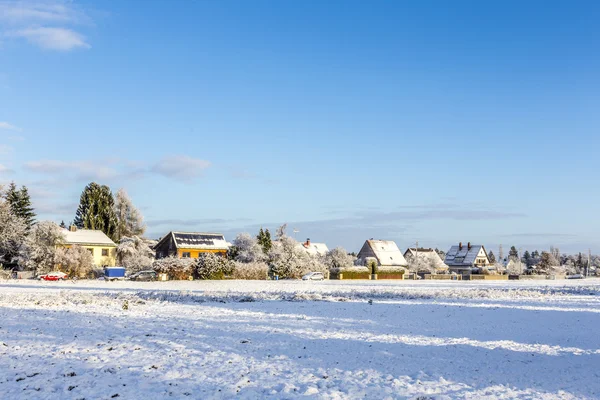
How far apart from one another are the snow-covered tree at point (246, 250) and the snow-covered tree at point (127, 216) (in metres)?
21.8

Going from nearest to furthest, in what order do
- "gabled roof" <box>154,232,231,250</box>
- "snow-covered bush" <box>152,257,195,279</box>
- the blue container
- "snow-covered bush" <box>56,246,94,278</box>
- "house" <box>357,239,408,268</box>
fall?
"snow-covered bush" <box>152,257,195,279</box> → the blue container → "snow-covered bush" <box>56,246,94,278</box> → "gabled roof" <box>154,232,231,250</box> → "house" <box>357,239,408,268</box>

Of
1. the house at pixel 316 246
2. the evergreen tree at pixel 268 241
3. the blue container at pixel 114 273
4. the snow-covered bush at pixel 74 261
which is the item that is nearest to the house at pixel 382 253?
the house at pixel 316 246

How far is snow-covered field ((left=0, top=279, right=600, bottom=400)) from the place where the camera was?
10758 mm

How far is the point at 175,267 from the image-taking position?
187 ft

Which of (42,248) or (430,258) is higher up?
(42,248)

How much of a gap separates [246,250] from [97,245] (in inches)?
865

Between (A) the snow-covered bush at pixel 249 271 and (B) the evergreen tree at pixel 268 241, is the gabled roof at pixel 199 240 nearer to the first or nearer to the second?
(B) the evergreen tree at pixel 268 241

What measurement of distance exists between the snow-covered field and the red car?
30360 mm

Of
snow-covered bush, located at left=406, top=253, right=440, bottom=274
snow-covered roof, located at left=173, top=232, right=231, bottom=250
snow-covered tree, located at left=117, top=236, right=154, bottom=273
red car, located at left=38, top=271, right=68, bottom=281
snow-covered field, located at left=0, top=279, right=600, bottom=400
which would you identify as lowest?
snow-covered bush, located at left=406, top=253, right=440, bottom=274

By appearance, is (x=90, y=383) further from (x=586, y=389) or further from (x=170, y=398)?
(x=586, y=389)

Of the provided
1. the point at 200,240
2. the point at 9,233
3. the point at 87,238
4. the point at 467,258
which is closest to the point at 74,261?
the point at 9,233

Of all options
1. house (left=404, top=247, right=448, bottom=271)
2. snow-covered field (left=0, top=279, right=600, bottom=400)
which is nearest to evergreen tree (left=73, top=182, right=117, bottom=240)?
house (left=404, top=247, right=448, bottom=271)

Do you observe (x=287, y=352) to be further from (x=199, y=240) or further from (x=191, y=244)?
(x=199, y=240)

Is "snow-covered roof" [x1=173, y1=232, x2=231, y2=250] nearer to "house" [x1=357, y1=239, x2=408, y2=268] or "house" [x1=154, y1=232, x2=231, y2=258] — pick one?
"house" [x1=154, y1=232, x2=231, y2=258]
